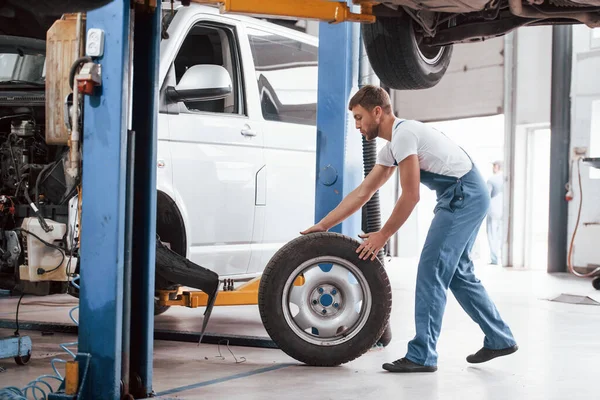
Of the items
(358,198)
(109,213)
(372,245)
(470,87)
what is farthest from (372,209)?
(470,87)

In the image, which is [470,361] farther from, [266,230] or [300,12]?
[300,12]

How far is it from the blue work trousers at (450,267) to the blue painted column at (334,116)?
63 cm

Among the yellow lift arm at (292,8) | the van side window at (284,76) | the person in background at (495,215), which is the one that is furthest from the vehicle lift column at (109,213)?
the person in background at (495,215)

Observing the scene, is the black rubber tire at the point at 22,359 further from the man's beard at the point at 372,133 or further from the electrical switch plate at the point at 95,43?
the man's beard at the point at 372,133

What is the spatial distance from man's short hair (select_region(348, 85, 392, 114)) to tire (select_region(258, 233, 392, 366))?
70cm

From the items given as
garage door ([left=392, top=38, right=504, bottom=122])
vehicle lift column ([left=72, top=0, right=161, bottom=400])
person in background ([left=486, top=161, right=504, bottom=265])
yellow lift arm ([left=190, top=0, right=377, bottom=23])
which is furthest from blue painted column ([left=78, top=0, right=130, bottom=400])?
garage door ([left=392, top=38, right=504, bottom=122])

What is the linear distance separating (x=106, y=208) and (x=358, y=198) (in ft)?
5.56

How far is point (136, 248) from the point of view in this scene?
9.63 ft

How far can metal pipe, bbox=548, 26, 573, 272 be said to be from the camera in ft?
34.4

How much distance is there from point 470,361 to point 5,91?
2.87m

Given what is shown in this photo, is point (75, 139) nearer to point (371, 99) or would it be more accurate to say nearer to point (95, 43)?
point (95, 43)

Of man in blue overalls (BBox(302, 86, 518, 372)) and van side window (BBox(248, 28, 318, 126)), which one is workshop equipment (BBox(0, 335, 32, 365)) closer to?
man in blue overalls (BBox(302, 86, 518, 372))

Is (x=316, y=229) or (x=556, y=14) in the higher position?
(x=556, y=14)

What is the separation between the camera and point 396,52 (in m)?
4.14
